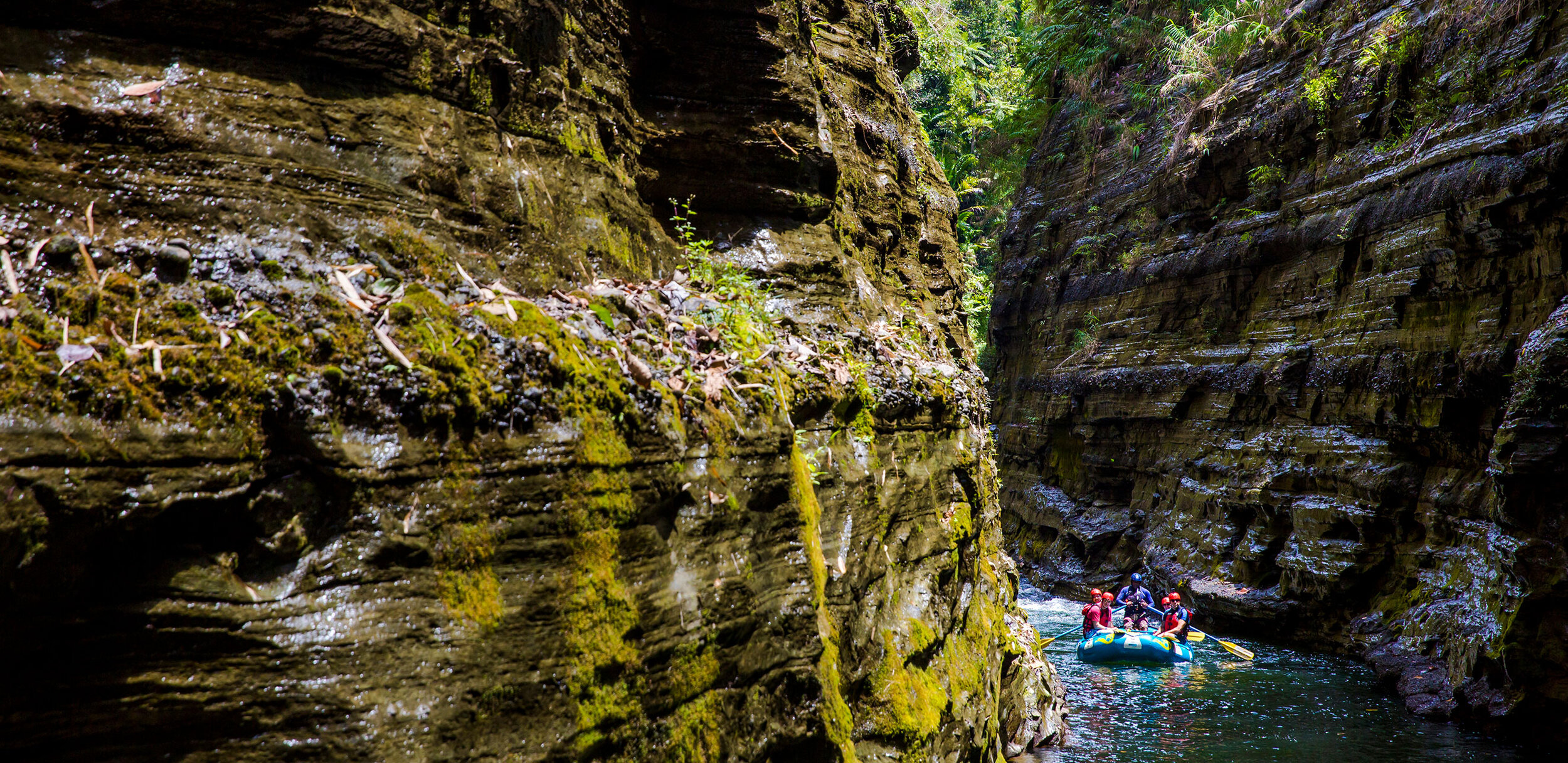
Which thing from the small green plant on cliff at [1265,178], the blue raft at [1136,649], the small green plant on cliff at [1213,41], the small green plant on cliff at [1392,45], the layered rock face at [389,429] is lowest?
the blue raft at [1136,649]

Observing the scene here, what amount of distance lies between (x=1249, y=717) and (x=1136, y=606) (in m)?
5.10

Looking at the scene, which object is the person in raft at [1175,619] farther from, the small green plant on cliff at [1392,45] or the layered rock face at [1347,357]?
the small green plant on cliff at [1392,45]

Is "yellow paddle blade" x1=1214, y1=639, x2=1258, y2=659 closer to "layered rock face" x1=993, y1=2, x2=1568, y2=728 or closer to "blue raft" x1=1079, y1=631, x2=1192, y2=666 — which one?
"blue raft" x1=1079, y1=631, x2=1192, y2=666

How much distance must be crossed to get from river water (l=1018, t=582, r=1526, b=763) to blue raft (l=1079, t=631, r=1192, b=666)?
0.61 ft

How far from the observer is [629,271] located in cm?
527

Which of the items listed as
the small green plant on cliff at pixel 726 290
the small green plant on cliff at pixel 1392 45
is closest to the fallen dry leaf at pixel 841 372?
the small green plant on cliff at pixel 726 290

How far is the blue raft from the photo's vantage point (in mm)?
15523

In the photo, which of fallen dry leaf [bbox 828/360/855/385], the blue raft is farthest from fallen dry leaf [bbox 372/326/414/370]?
the blue raft

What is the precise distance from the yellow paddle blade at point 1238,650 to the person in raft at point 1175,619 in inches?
23.7

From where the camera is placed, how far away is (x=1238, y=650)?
51.0 ft

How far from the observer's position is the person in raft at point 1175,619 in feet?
53.4

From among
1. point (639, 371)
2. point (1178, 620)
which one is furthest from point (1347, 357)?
point (639, 371)

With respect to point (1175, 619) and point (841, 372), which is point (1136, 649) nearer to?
point (1175, 619)

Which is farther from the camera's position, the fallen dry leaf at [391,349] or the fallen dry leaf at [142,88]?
the fallen dry leaf at [142,88]
